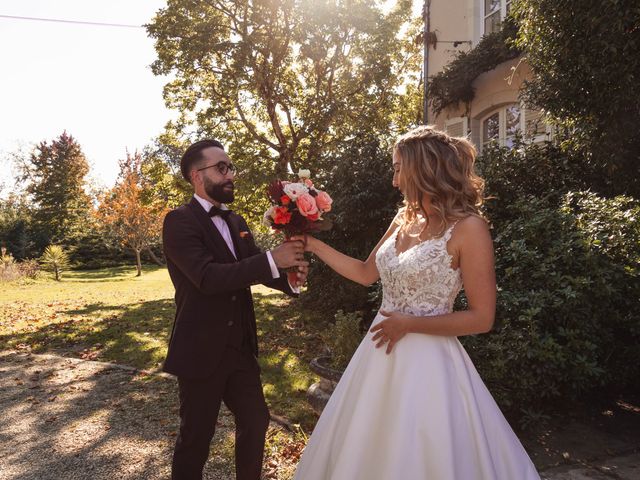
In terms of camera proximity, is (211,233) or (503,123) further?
(503,123)

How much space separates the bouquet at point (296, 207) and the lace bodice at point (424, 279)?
0.60m

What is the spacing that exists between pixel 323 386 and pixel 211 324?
7.90 ft

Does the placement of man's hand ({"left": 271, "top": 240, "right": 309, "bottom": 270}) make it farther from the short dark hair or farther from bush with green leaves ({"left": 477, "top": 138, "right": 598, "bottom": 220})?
bush with green leaves ({"left": 477, "top": 138, "right": 598, "bottom": 220})

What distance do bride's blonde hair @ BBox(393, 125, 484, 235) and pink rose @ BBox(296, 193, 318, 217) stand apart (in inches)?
23.4

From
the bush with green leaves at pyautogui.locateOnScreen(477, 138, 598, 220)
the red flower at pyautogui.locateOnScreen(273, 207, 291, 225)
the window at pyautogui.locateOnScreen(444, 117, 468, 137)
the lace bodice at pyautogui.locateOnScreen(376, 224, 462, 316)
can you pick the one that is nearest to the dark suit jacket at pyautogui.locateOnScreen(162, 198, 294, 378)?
the red flower at pyautogui.locateOnScreen(273, 207, 291, 225)

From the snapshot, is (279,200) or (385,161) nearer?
(279,200)

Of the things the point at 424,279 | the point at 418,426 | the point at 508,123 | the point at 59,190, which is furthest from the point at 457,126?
the point at 59,190

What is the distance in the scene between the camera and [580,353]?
490 centimetres

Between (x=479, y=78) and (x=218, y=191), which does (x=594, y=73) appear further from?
(x=479, y=78)

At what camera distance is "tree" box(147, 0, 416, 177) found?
16500 mm

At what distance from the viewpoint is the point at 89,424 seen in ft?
18.7

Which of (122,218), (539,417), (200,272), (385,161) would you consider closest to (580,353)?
(539,417)

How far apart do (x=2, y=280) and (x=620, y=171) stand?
24198 millimetres

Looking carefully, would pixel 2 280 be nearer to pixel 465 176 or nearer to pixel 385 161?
pixel 385 161
